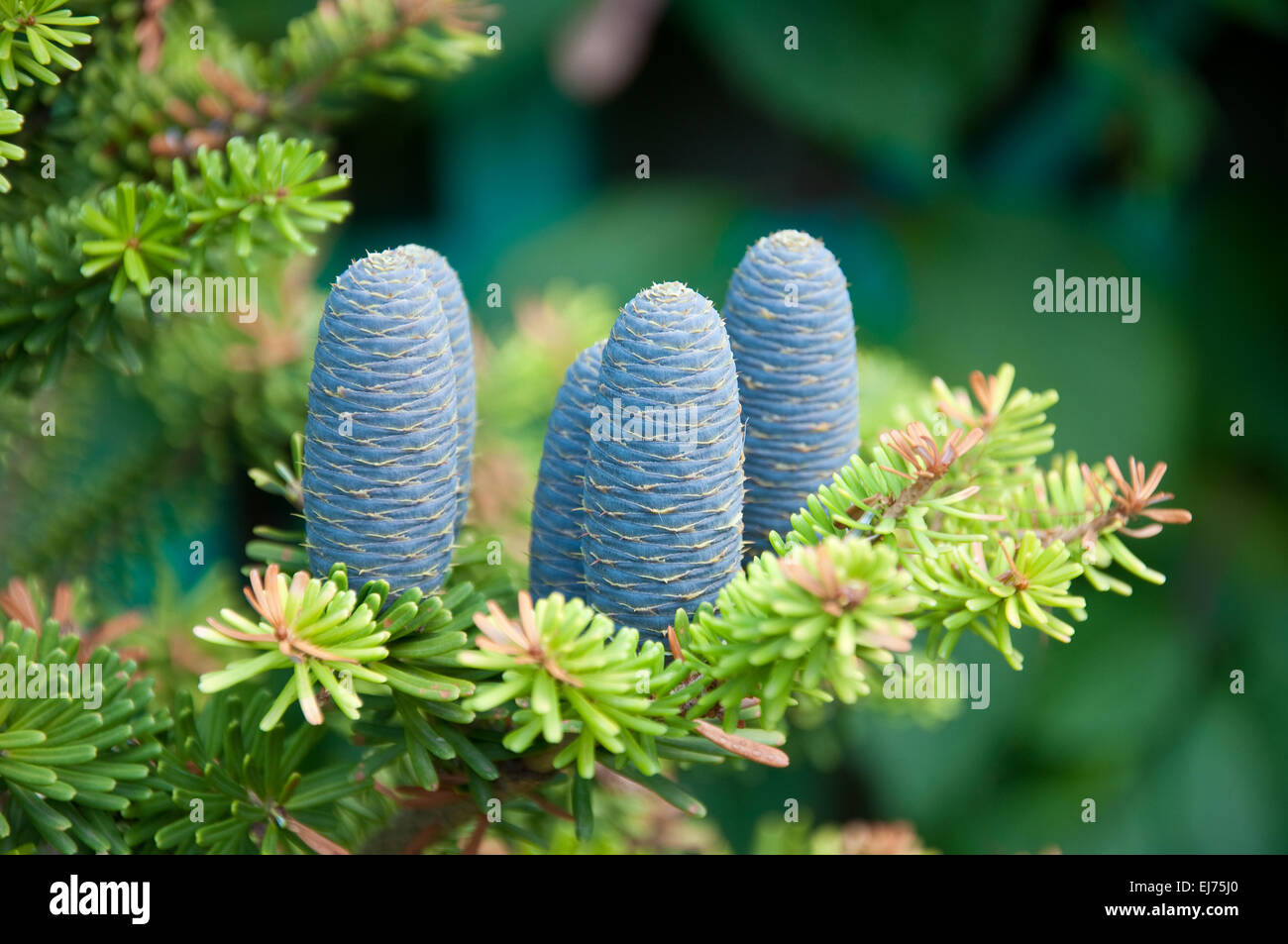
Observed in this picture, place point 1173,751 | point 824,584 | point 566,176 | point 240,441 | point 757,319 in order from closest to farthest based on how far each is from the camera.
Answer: point 824,584
point 757,319
point 240,441
point 1173,751
point 566,176

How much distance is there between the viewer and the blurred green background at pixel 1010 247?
1.07 metres

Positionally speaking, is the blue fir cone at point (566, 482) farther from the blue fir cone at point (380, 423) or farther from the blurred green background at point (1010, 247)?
the blurred green background at point (1010, 247)

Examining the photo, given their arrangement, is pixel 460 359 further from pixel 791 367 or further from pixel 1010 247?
pixel 1010 247

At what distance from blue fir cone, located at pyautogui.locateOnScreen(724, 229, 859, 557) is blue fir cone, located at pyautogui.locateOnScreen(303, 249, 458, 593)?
0.10 metres

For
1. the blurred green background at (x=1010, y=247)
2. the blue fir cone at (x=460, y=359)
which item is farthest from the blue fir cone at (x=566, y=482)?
the blurred green background at (x=1010, y=247)

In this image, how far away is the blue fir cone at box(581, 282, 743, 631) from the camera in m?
0.31

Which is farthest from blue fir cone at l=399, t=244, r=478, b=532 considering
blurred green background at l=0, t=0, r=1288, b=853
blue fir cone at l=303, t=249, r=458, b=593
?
blurred green background at l=0, t=0, r=1288, b=853

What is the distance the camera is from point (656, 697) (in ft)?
1.03

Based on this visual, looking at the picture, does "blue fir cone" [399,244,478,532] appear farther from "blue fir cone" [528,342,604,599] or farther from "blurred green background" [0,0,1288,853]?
"blurred green background" [0,0,1288,853]

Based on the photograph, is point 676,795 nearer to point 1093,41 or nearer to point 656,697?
point 656,697

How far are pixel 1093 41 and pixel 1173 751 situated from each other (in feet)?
2.29

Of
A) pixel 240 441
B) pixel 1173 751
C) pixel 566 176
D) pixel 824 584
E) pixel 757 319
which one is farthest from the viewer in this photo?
pixel 566 176

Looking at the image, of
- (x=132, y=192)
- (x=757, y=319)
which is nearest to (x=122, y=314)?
(x=132, y=192)

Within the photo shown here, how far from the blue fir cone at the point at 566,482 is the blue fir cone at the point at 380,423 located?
4 centimetres
